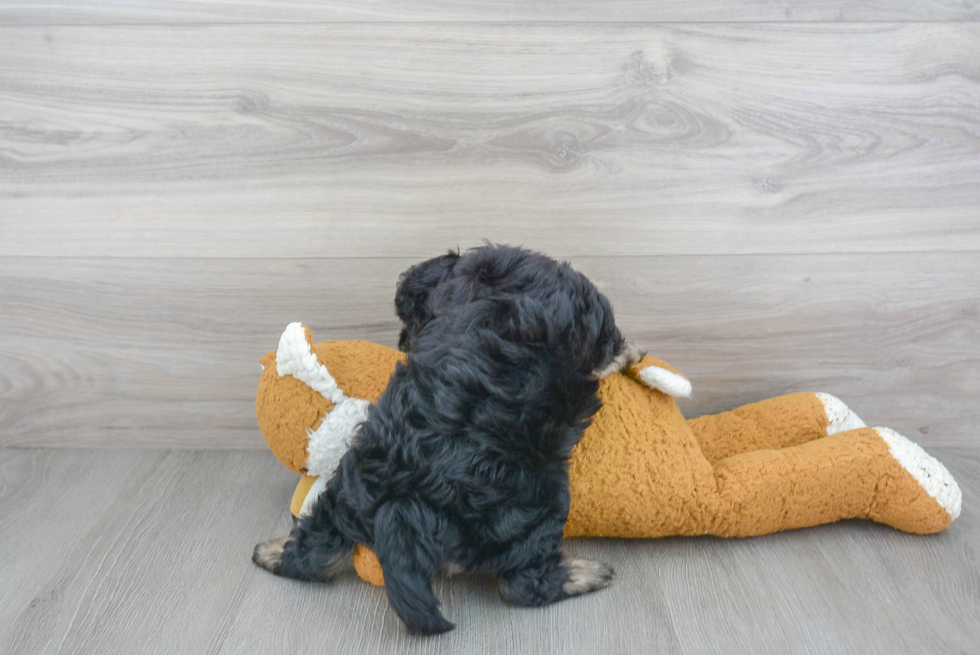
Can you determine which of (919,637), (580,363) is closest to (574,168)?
(580,363)

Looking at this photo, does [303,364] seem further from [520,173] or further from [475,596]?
[520,173]

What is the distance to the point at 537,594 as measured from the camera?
3.32ft

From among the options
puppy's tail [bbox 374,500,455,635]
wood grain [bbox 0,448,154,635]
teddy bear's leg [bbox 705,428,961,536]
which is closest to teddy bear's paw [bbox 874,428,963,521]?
teddy bear's leg [bbox 705,428,961,536]

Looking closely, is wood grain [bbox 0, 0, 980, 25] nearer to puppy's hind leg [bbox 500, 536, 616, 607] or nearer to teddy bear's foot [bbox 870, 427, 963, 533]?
teddy bear's foot [bbox 870, 427, 963, 533]

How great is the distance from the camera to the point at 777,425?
4.34 feet

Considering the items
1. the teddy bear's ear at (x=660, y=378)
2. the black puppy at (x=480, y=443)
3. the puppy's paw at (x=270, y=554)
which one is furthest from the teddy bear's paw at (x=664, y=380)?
the puppy's paw at (x=270, y=554)

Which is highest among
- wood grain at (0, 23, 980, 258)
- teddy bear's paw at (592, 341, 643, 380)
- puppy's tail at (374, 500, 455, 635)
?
wood grain at (0, 23, 980, 258)

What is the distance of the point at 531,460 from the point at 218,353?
2.81 ft

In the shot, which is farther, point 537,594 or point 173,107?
point 173,107

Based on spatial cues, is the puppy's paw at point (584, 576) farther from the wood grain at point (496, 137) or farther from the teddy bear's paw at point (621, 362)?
the wood grain at point (496, 137)

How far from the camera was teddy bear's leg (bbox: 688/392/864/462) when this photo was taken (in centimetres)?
131

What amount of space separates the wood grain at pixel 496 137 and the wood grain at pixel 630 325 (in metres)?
0.05

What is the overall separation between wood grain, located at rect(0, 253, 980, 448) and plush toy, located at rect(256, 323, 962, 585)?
0.29 m

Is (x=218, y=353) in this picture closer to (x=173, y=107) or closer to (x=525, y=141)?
(x=173, y=107)
